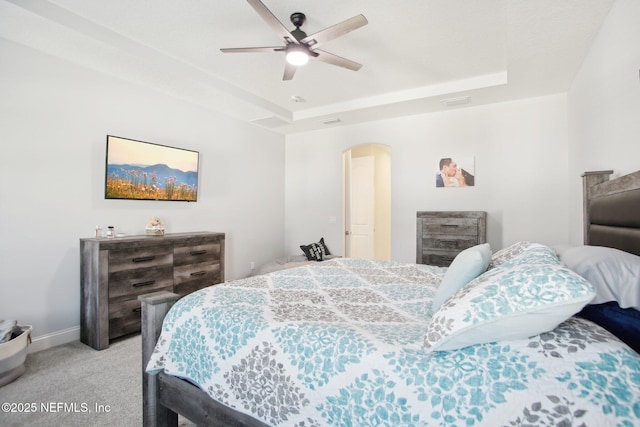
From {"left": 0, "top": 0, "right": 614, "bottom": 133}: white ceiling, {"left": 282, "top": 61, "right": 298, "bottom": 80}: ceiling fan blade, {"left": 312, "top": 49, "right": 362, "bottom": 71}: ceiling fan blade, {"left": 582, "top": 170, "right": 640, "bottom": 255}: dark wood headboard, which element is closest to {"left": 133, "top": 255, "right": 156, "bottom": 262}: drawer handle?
{"left": 0, "top": 0, "right": 614, "bottom": 133}: white ceiling

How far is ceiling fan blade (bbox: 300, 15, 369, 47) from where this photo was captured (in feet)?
6.94

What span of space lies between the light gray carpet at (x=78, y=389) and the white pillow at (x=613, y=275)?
7.19 feet

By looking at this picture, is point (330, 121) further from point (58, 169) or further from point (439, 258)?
point (58, 169)

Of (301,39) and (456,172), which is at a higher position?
(301,39)

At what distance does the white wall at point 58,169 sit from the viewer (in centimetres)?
266

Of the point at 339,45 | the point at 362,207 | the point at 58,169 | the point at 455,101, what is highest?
the point at 339,45

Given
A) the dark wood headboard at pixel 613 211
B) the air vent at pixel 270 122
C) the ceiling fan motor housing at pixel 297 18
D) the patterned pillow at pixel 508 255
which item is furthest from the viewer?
the air vent at pixel 270 122

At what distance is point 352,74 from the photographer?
11.6 ft

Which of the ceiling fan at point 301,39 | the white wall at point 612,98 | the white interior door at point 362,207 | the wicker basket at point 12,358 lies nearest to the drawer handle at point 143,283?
the wicker basket at point 12,358

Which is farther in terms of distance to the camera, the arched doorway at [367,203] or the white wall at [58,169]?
the arched doorway at [367,203]

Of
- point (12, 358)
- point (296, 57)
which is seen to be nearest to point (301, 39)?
point (296, 57)

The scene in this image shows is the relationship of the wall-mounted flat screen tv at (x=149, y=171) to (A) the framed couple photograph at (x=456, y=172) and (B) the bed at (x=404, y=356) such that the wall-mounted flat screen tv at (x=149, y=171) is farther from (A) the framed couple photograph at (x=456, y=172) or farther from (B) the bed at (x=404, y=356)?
(A) the framed couple photograph at (x=456, y=172)

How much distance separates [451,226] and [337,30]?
104 inches

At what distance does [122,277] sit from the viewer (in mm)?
2953
